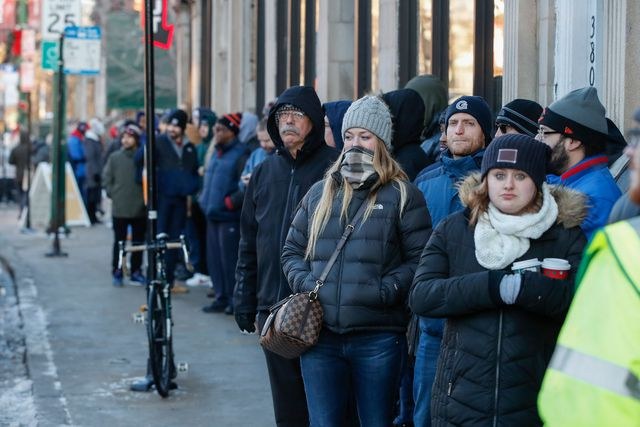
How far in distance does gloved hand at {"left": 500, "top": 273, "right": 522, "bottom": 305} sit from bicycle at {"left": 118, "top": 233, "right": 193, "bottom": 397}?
16.6 ft

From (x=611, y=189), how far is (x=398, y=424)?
2722 mm

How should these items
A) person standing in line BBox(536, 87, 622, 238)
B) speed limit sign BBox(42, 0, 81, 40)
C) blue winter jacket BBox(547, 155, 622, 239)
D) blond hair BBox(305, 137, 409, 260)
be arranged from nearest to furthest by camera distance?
blue winter jacket BBox(547, 155, 622, 239) → person standing in line BBox(536, 87, 622, 238) → blond hair BBox(305, 137, 409, 260) → speed limit sign BBox(42, 0, 81, 40)

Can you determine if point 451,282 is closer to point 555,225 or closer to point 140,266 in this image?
point 555,225

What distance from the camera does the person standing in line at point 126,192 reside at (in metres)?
15.9

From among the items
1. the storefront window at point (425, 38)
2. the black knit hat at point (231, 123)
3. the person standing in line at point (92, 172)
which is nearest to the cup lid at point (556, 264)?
the storefront window at point (425, 38)

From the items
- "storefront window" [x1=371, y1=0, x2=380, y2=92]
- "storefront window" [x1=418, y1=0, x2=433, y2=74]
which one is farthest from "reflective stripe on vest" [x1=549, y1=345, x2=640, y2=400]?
"storefront window" [x1=371, y1=0, x2=380, y2=92]

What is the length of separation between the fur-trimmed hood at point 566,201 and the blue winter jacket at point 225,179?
327 inches

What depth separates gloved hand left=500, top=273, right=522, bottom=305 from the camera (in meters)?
4.71

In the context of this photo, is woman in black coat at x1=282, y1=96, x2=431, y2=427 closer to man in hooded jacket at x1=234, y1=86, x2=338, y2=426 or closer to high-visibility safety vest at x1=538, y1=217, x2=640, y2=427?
man in hooded jacket at x1=234, y1=86, x2=338, y2=426

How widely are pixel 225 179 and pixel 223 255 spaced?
744mm

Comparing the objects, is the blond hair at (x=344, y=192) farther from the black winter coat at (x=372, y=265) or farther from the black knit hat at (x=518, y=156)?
the black knit hat at (x=518, y=156)

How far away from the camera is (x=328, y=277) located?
5.87 metres

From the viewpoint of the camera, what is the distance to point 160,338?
966cm

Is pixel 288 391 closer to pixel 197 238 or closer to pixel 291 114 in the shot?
pixel 291 114
